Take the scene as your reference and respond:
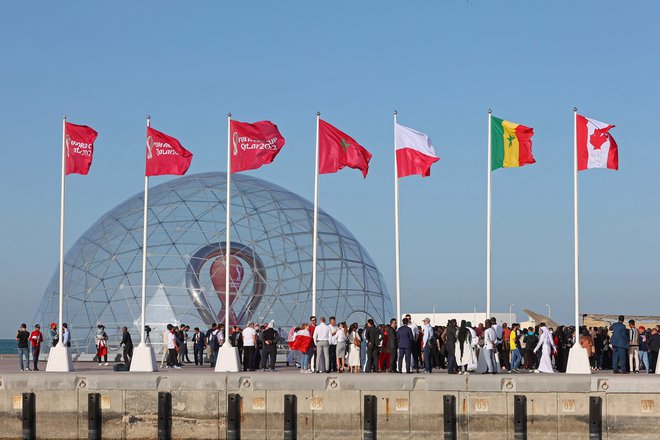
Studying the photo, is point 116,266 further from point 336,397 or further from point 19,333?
point 336,397

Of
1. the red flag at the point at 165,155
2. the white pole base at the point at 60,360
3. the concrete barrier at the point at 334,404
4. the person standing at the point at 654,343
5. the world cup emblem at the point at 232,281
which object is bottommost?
the concrete barrier at the point at 334,404

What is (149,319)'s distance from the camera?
41.4 metres

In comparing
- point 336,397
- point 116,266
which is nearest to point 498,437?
point 336,397

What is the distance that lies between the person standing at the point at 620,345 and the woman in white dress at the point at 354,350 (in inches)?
267

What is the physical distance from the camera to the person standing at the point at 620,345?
29.1 m

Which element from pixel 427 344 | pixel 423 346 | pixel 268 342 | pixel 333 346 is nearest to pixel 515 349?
pixel 423 346

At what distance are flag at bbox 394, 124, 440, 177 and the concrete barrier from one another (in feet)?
29.0

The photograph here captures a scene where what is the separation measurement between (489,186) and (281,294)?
13.5 metres

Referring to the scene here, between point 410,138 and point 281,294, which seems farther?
point 281,294

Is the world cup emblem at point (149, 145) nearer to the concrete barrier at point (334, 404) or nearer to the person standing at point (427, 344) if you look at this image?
the concrete barrier at point (334, 404)

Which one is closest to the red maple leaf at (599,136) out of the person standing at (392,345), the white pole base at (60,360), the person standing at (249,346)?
the person standing at (392,345)

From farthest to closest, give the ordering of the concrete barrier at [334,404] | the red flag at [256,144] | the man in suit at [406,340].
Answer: the red flag at [256,144], the man in suit at [406,340], the concrete barrier at [334,404]

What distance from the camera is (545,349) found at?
29.5 metres

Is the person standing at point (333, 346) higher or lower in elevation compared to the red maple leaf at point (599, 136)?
lower
